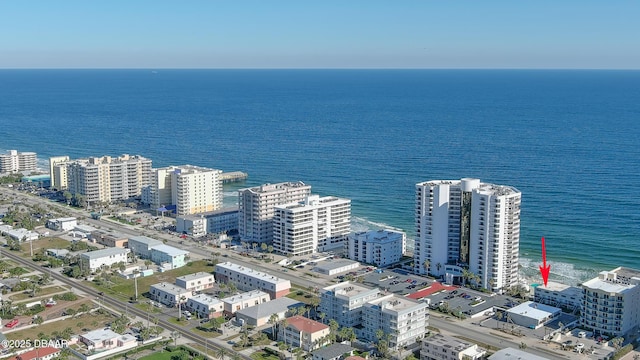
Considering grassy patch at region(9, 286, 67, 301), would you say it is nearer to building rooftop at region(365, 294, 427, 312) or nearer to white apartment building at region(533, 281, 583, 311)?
building rooftop at region(365, 294, 427, 312)

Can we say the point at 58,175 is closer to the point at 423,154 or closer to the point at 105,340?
the point at 105,340

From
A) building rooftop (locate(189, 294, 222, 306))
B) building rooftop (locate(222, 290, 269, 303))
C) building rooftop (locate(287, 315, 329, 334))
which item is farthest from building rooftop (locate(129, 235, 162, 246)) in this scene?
building rooftop (locate(287, 315, 329, 334))

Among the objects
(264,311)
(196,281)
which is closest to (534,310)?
(264,311)

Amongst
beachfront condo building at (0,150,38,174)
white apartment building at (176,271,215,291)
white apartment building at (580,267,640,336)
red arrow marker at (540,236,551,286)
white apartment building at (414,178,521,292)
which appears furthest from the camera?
beachfront condo building at (0,150,38,174)

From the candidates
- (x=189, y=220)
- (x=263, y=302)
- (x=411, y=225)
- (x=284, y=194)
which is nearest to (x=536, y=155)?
(x=411, y=225)

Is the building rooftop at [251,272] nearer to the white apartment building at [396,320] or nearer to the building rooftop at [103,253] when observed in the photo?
the white apartment building at [396,320]
